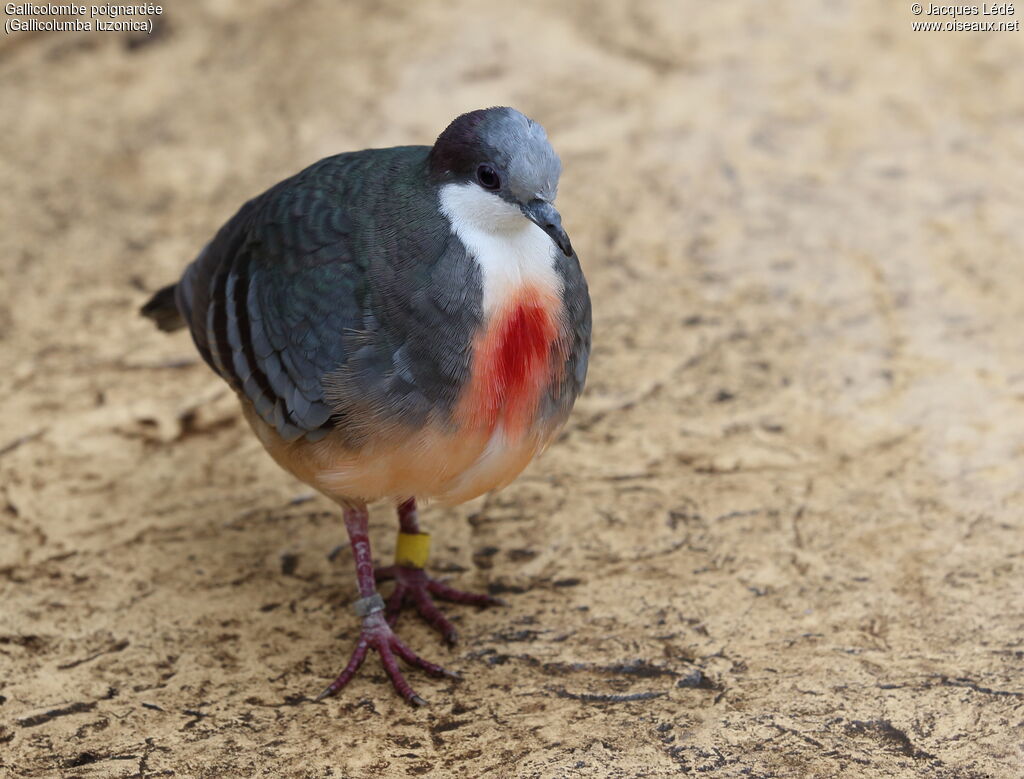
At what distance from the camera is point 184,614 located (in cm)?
440

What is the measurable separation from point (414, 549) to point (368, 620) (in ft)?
1.17

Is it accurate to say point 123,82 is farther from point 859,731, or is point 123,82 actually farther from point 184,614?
point 859,731

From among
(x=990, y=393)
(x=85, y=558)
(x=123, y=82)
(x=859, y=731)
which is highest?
(x=123, y=82)

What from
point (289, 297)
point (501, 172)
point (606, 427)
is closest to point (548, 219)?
point (501, 172)

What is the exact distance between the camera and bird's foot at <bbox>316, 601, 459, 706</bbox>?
402 centimetres

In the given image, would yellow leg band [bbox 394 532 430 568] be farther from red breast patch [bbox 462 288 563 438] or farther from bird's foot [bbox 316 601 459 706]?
red breast patch [bbox 462 288 563 438]

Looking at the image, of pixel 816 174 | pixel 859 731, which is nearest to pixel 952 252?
pixel 816 174

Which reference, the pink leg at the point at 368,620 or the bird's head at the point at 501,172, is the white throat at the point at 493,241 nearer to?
the bird's head at the point at 501,172

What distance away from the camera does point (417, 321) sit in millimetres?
3600

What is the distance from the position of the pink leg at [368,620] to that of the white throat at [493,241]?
1.03 m

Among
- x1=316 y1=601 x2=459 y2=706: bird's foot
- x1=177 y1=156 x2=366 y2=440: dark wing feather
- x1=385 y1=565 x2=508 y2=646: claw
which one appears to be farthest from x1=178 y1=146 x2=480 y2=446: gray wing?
x1=385 y1=565 x2=508 y2=646: claw

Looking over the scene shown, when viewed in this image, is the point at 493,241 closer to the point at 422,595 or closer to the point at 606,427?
the point at 422,595

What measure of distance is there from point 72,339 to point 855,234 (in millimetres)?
4262

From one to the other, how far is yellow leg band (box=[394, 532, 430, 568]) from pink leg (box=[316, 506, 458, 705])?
25 cm
